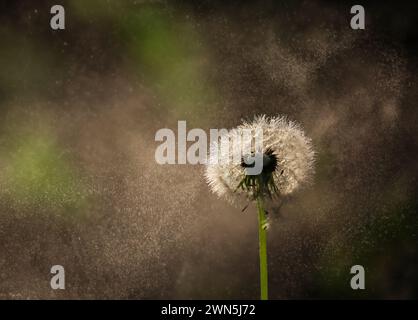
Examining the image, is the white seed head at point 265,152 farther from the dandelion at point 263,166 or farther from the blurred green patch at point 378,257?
the blurred green patch at point 378,257

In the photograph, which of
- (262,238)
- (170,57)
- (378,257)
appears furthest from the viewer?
(170,57)

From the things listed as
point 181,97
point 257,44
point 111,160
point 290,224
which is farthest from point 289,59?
point 111,160

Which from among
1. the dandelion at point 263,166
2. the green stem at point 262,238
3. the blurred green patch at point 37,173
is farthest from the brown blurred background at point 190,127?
the green stem at point 262,238

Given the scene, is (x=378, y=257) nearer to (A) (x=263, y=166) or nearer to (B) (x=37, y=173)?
(A) (x=263, y=166)

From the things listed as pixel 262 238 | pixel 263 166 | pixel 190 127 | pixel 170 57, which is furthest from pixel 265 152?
pixel 170 57

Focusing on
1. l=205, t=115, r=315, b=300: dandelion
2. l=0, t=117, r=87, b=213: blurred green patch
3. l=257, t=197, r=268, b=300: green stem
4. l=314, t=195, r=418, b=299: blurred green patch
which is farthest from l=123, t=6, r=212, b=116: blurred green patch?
l=257, t=197, r=268, b=300: green stem
